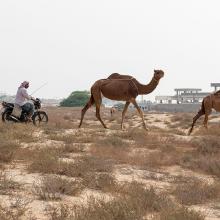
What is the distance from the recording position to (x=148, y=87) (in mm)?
18266

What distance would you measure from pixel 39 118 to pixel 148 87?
437 cm

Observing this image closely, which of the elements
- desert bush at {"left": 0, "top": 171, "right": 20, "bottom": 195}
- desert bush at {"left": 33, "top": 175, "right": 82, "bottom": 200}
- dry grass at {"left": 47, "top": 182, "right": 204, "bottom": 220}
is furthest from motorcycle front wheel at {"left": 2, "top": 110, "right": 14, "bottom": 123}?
dry grass at {"left": 47, "top": 182, "right": 204, "bottom": 220}

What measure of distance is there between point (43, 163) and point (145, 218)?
11.1 ft

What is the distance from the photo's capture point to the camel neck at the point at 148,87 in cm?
1823

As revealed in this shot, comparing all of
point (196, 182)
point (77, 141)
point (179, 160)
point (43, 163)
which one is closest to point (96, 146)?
point (77, 141)

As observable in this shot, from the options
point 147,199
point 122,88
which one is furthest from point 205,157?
point 122,88

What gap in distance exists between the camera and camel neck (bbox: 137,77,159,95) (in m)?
18.2

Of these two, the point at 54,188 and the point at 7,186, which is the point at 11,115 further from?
the point at 54,188

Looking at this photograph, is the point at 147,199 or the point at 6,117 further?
the point at 6,117

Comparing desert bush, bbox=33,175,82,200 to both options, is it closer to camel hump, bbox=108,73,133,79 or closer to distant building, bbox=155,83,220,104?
camel hump, bbox=108,73,133,79

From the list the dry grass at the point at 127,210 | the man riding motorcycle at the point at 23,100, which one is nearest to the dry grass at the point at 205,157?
the dry grass at the point at 127,210

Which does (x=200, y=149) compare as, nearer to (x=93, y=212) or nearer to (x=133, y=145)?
(x=133, y=145)

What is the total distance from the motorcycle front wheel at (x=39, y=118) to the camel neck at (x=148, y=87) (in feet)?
12.5

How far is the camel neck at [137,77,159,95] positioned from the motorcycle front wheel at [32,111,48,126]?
3.82 meters
